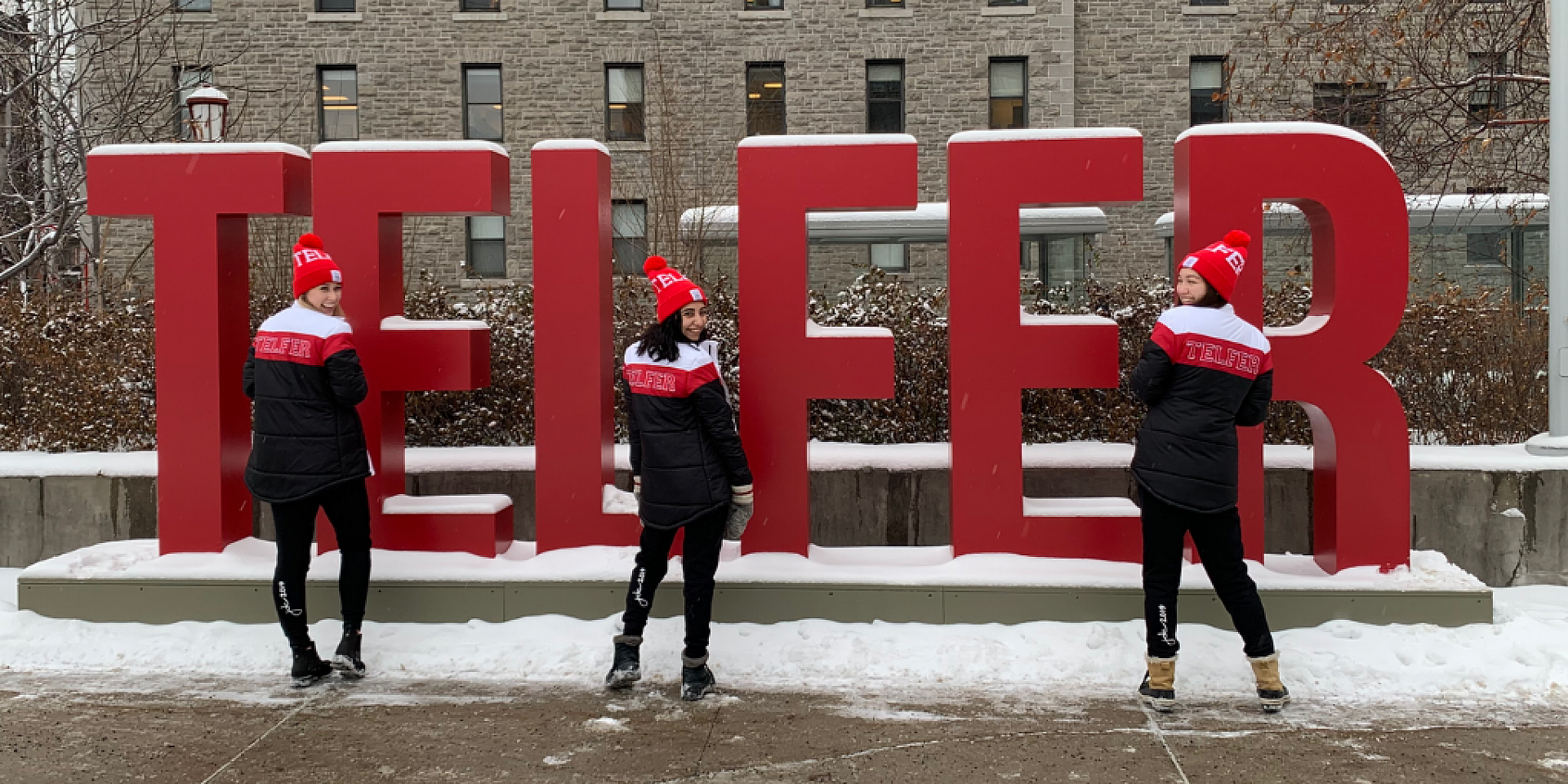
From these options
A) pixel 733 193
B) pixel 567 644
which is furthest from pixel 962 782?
pixel 733 193

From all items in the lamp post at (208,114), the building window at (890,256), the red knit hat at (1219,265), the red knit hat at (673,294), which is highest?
the lamp post at (208,114)

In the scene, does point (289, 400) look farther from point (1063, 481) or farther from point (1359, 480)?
point (1359, 480)

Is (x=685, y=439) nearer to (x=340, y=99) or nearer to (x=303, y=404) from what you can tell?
(x=303, y=404)

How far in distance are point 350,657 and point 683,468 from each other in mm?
1785

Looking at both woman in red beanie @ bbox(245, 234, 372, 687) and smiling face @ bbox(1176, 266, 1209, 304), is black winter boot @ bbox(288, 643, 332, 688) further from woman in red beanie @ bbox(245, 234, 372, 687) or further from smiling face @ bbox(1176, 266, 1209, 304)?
smiling face @ bbox(1176, 266, 1209, 304)

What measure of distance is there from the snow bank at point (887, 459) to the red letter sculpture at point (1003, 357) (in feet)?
2.76

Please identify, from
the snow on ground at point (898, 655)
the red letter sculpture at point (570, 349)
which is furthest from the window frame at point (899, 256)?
the snow on ground at point (898, 655)

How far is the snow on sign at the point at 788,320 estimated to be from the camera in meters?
5.86

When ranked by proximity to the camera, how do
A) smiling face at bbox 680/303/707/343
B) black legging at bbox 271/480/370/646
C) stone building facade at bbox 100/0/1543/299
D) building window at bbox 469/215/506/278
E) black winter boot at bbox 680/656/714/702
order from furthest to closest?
1. building window at bbox 469/215/506/278
2. stone building facade at bbox 100/0/1543/299
3. black legging at bbox 271/480/370/646
4. smiling face at bbox 680/303/707/343
5. black winter boot at bbox 680/656/714/702

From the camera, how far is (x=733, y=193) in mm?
21359

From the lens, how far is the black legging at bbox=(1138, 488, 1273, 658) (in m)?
4.96

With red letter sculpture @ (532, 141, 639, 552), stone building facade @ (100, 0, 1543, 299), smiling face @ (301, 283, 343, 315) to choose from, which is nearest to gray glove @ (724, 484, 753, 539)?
red letter sculpture @ (532, 141, 639, 552)

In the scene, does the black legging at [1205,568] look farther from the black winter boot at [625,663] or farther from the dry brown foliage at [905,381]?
the dry brown foliage at [905,381]

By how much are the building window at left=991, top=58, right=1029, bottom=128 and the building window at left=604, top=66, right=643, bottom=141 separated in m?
7.33
